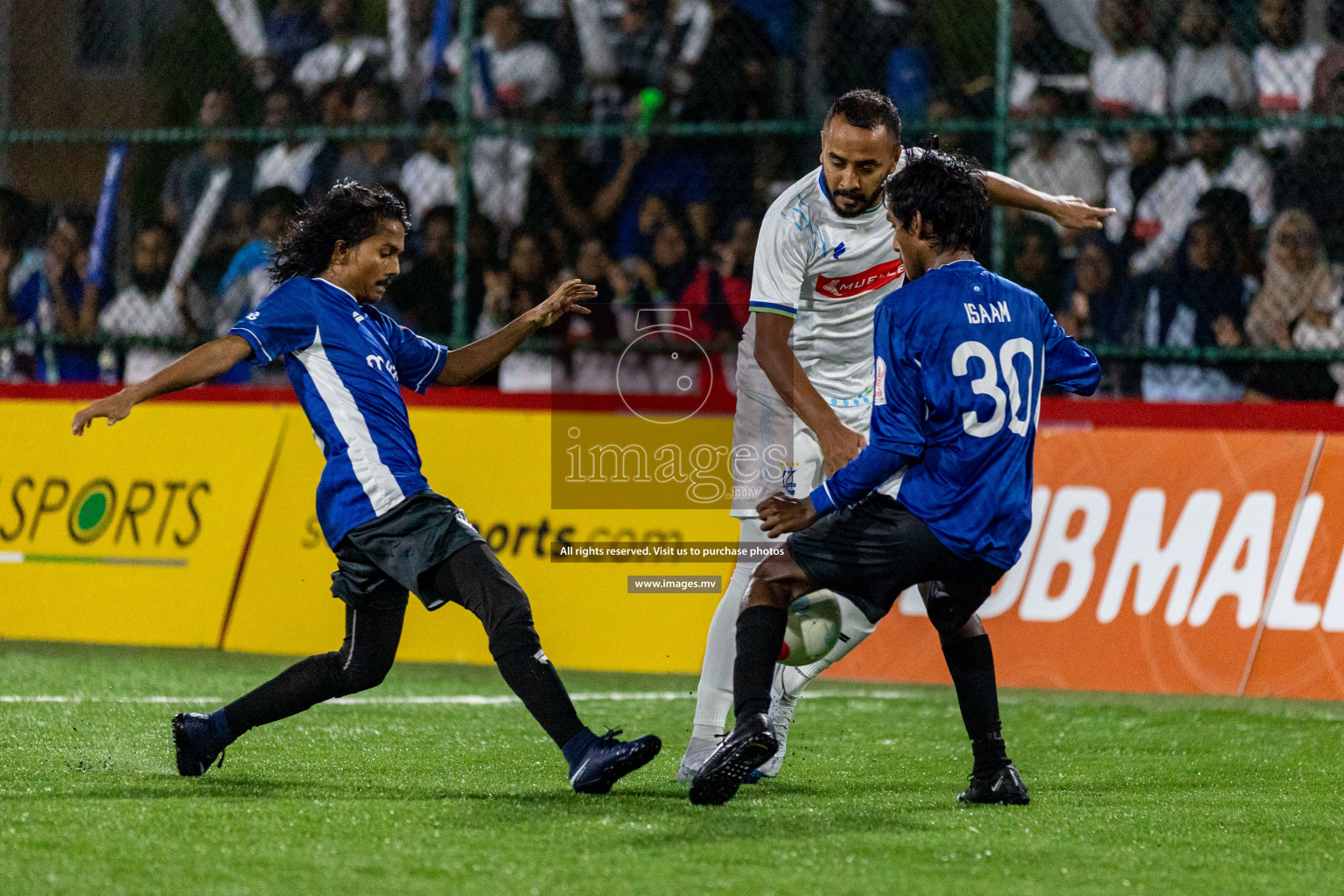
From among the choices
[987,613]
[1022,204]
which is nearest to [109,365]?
[987,613]

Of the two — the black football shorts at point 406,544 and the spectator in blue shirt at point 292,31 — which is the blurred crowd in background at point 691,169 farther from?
the black football shorts at point 406,544

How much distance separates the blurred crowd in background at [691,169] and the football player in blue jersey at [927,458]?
3.84 metres

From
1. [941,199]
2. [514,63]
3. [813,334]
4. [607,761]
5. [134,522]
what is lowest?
[134,522]

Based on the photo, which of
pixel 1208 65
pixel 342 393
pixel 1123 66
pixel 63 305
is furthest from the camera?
pixel 63 305

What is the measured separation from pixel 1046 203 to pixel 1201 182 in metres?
3.46

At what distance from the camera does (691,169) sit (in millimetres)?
10023

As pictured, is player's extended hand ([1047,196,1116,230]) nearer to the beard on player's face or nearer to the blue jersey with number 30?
the beard on player's face

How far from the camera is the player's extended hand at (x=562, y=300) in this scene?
18.3ft

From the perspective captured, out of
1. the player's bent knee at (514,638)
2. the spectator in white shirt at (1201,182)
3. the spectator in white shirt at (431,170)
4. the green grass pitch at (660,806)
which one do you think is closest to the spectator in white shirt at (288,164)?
the spectator in white shirt at (431,170)

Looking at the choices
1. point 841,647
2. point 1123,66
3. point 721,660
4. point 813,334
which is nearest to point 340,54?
point 1123,66

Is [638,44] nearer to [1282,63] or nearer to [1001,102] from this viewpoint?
[1001,102]

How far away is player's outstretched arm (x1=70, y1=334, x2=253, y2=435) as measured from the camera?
496 centimetres

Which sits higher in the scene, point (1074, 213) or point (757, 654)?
point (1074, 213)

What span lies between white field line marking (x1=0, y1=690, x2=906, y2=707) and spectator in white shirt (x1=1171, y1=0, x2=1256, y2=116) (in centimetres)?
345
